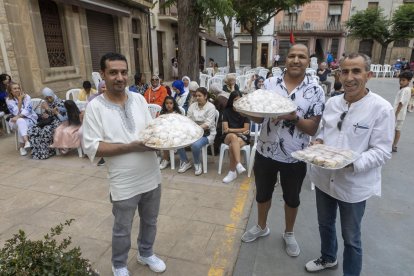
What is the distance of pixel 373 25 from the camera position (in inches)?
960

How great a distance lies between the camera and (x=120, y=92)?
6.31ft

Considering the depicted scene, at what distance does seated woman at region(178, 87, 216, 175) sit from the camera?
441 cm

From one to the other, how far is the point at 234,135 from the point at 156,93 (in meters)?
2.59

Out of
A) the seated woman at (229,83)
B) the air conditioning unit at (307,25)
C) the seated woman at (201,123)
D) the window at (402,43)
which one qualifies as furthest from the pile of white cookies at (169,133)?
the window at (402,43)

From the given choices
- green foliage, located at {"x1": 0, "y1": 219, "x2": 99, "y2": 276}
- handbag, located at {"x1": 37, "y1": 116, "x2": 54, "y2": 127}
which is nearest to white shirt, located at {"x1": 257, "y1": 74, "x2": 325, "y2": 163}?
green foliage, located at {"x1": 0, "y1": 219, "x2": 99, "y2": 276}

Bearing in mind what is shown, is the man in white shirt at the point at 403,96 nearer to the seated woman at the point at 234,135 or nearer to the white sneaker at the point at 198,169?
the seated woman at the point at 234,135

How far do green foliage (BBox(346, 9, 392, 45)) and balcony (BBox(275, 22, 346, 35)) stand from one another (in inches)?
217

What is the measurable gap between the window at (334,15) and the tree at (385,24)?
5.83 meters

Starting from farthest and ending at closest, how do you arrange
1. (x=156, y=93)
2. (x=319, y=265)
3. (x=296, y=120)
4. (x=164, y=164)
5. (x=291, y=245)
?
(x=156, y=93) < (x=164, y=164) < (x=291, y=245) < (x=319, y=265) < (x=296, y=120)

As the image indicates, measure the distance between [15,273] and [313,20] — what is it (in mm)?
35879

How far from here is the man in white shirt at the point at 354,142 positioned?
5.85 ft

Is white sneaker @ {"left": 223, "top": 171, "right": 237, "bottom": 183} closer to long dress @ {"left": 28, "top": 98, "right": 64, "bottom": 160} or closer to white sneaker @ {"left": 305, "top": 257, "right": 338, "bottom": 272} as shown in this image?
white sneaker @ {"left": 305, "top": 257, "right": 338, "bottom": 272}

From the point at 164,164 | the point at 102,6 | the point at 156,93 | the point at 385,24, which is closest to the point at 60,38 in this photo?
the point at 102,6

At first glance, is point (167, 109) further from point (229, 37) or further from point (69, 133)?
point (229, 37)
